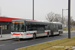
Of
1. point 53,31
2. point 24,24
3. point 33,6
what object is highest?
point 33,6

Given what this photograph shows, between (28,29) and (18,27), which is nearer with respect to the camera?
(18,27)

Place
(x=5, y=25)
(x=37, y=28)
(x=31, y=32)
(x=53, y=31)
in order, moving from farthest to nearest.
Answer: (x=5, y=25)
(x=53, y=31)
(x=37, y=28)
(x=31, y=32)

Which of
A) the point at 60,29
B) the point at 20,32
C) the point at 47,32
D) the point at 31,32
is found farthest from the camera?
the point at 60,29

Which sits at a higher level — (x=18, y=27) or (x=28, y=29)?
(x=18, y=27)

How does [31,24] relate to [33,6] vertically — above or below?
below

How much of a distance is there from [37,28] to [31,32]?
2212 mm

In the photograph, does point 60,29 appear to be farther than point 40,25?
Yes

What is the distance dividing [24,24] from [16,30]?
1309mm

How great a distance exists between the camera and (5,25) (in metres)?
34.4

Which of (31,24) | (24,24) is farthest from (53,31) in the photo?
(24,24)

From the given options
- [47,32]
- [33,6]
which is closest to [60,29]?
[47,32]

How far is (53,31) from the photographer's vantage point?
29.1m

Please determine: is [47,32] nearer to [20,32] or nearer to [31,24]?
[31,24]

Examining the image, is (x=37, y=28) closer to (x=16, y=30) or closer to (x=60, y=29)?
(x=16, y=30)
